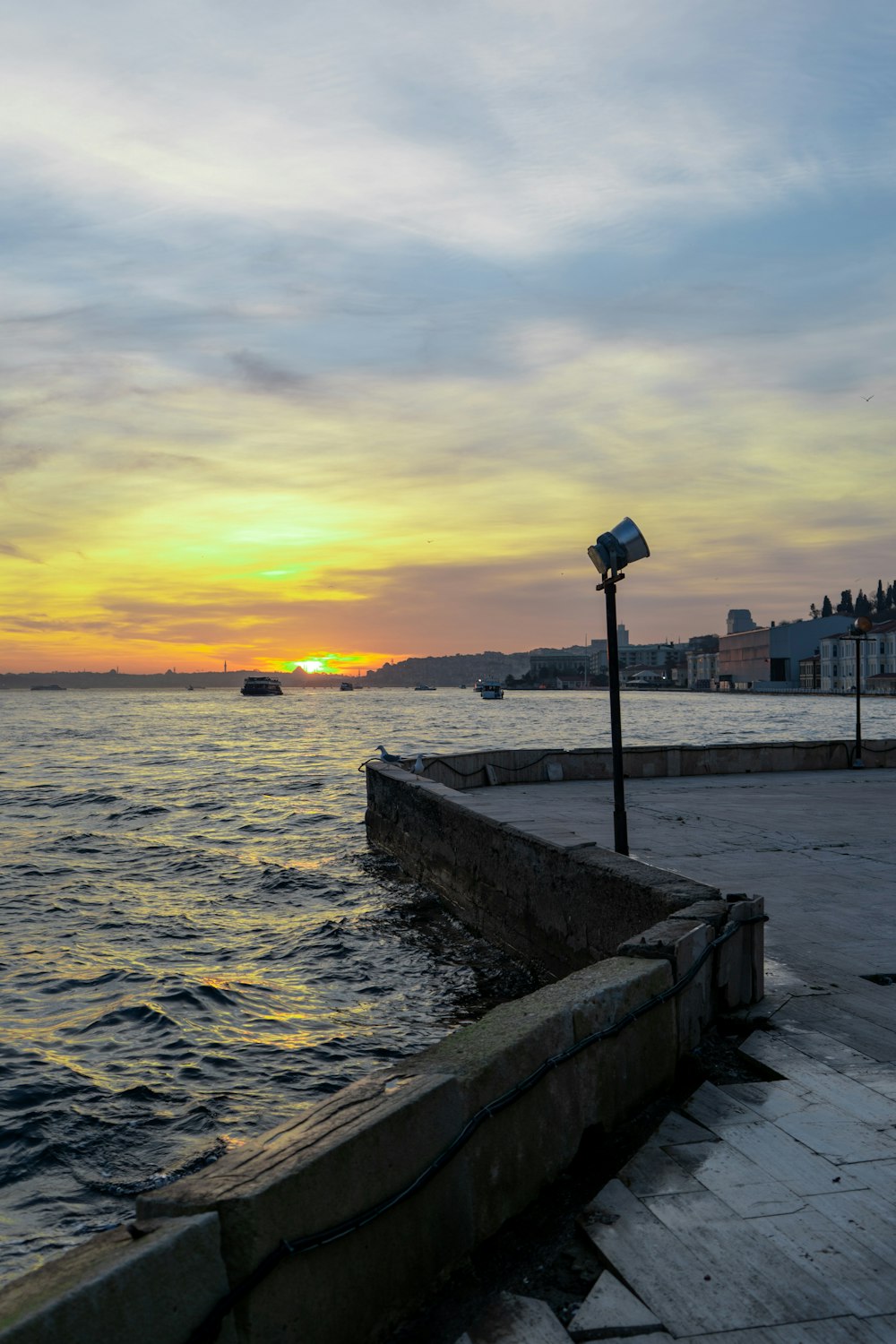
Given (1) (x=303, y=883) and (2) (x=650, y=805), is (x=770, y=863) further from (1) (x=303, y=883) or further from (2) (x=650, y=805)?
(1) (x=303, y=883)

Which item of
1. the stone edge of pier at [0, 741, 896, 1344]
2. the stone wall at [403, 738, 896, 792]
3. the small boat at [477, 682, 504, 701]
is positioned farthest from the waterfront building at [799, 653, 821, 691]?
the stone edge of pier at [0, 741, 896, 1344]

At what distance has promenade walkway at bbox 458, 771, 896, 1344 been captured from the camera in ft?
9.55

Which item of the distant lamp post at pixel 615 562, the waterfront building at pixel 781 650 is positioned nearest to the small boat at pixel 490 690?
the waterfront building at pixel 781 650

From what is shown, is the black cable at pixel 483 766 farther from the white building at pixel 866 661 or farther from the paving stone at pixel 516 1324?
the white building at pixel 866 661

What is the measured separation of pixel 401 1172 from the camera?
3.12 metres

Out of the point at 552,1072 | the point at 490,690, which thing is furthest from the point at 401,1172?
the point at 490,690

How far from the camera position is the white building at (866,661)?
455 ft

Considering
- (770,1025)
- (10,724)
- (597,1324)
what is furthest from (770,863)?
(10,724)

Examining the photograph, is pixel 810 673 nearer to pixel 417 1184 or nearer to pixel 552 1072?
pixel 552 1072

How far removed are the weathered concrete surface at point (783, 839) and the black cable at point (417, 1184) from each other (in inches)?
88.5

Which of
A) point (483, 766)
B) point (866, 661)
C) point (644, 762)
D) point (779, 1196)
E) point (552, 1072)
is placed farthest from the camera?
point (866, 661)

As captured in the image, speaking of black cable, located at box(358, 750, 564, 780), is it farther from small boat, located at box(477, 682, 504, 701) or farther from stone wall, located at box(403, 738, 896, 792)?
small boat, located at box(477, 682, 504, 701)

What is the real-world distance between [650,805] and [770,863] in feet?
15.0

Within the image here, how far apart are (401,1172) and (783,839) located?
8.96 m
